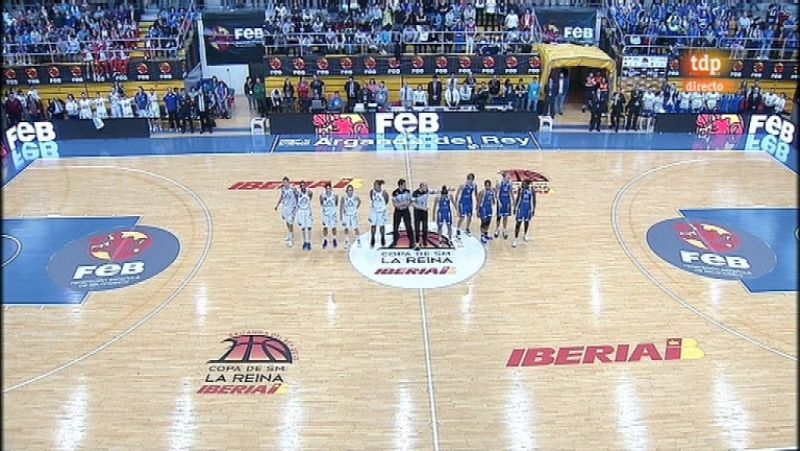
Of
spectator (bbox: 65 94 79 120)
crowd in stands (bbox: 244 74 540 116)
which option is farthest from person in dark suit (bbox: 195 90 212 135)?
spectator (bbox: 65 94 79 120)

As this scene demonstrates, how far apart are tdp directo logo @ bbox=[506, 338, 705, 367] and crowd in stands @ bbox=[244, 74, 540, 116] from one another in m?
14.2

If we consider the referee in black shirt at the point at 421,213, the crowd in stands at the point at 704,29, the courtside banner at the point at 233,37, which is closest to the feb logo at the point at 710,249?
the referee in black shirt at the point at 421,213

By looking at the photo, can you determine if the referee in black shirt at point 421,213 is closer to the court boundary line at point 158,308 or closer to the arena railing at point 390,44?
the court boundary line at point 158,308

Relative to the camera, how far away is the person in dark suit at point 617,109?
2311cm

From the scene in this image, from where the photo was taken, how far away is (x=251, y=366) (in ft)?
35.8

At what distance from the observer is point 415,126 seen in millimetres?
23078

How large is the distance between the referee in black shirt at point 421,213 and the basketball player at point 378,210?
2.05 feet

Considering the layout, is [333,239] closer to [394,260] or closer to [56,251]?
[394,260]

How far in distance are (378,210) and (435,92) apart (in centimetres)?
1125

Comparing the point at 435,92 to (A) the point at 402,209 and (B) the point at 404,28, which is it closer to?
(B) the point at 404,28

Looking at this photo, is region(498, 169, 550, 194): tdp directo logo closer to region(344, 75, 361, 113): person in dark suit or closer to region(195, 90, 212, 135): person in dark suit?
region(344, 75, 361, 113): person in dark suit

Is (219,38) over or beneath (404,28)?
beneath

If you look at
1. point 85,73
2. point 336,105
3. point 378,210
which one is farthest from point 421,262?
point 85,73

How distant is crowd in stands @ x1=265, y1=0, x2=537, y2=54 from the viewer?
2552 cm
